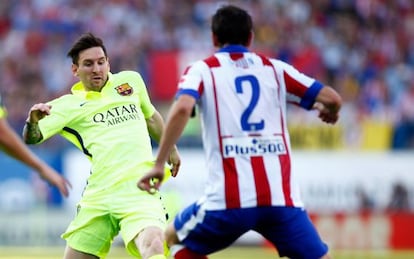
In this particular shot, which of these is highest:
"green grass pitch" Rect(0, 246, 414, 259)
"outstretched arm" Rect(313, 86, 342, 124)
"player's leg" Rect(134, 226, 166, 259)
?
"outstretched arm" Rect(313, 86, 342, 124)

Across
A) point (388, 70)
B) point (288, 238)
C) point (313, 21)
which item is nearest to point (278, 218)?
point (288, 238)

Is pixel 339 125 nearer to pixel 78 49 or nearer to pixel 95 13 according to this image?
pixel 95 13

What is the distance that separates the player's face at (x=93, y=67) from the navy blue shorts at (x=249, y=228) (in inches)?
68.5

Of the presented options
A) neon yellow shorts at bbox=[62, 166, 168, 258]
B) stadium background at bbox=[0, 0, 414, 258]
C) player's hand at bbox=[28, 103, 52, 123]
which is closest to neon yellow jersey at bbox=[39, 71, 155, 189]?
neon yellow shorts at bbox=[62, 166, 168, 258]

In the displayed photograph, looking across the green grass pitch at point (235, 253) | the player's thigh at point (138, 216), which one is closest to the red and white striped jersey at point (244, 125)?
the player's thigh at point (138, 216)

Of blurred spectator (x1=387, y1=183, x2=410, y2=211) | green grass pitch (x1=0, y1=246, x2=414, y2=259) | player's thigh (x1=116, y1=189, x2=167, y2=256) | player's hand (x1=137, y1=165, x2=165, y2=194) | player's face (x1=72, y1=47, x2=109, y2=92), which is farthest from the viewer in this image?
blurred spectator (x1=387, y1=183, x2=410, y2=211)

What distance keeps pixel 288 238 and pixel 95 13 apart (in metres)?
17.1

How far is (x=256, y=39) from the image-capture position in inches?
904

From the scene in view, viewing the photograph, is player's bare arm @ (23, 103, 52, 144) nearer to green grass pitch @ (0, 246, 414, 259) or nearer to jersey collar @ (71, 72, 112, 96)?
jersey collar @ (71, 72, 112, 96)

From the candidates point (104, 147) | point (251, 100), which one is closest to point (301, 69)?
point (104, 147)

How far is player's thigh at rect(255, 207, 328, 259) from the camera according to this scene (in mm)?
7215

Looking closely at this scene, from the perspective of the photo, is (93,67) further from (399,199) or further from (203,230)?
(399,199)

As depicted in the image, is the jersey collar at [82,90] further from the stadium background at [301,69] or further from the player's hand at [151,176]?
the stadium background at [301,69]

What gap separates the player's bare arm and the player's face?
382mm
